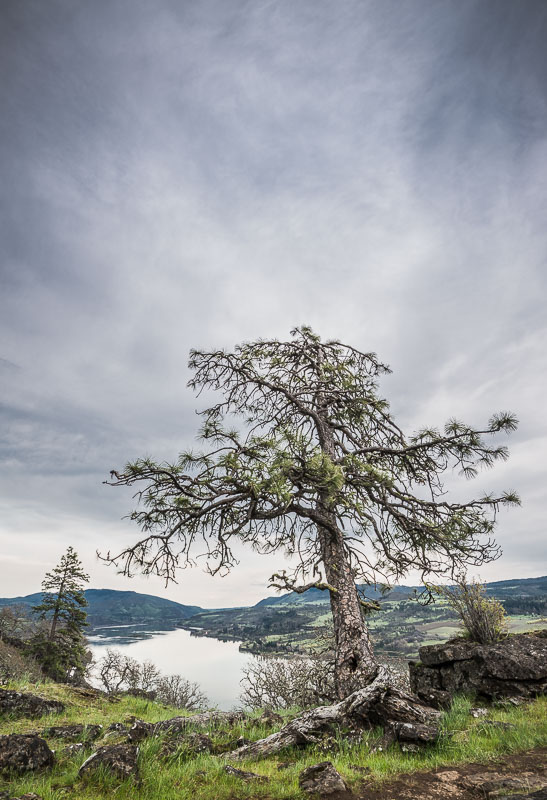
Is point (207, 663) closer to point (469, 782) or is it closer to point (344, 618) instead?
point (344, 618)

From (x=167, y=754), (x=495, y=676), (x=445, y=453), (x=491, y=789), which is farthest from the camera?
(x=445, y=453)

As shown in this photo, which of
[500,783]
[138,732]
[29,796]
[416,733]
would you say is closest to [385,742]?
[416,733]

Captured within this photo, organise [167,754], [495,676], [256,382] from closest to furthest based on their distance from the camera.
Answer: [167,754], [495,676], [256,382]

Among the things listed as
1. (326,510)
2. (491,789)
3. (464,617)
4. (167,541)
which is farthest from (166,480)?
(464,617)

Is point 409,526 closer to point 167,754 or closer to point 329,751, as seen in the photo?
point 329,751

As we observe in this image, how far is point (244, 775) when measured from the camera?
4.15 m

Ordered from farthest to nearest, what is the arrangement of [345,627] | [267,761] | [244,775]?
[345,627] < [267,761] < [244,775]

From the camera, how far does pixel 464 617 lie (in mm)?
8555

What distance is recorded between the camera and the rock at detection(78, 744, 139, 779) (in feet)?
12.7

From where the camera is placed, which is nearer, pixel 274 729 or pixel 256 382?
pixel 274 729

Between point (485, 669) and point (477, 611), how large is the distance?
118cm

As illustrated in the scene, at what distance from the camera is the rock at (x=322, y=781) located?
3.67m

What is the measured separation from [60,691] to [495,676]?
9064 millimetres

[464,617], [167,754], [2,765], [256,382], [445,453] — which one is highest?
[256,382]
